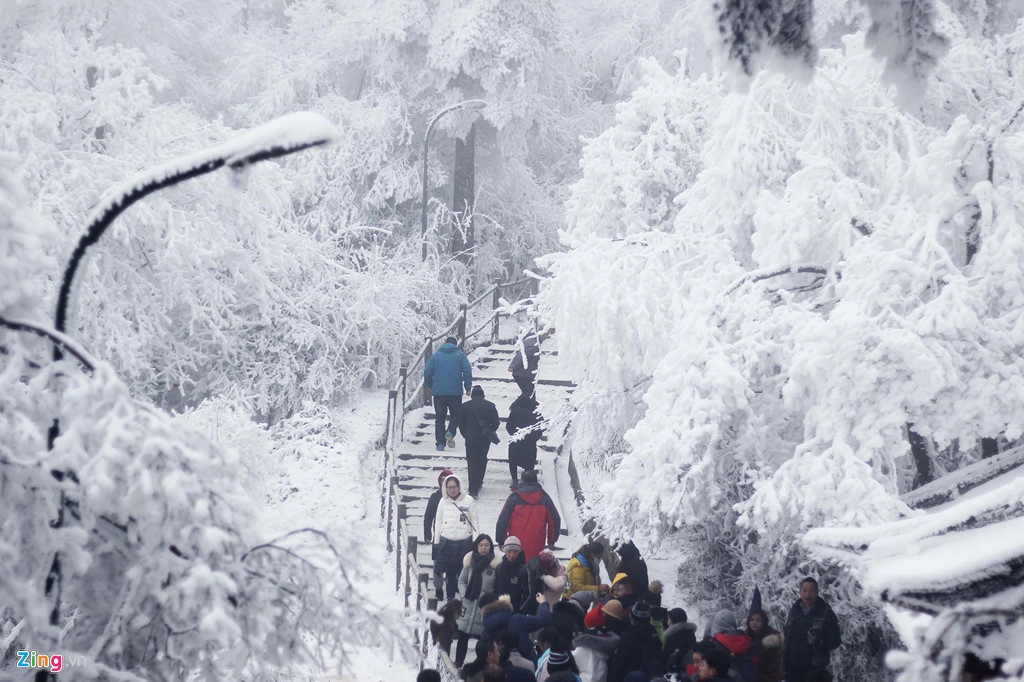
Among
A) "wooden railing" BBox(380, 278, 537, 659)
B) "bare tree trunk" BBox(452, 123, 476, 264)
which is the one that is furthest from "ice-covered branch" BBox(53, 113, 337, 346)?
"bare tree trunk" BBox(452, 123, 476, 264)

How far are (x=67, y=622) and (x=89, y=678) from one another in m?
1.25

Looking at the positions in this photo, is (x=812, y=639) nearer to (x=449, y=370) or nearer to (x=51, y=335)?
(x=51, y=335)

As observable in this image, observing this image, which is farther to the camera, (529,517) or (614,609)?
(529,517)

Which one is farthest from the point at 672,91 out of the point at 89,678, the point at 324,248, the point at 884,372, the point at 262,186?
the point at 89,678

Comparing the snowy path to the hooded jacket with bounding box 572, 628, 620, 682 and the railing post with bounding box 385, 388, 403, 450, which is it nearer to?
the railing post with bounding box 385, 388, 403, 450

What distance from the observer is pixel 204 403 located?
14422 millimetres

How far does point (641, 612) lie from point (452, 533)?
8.28 feet

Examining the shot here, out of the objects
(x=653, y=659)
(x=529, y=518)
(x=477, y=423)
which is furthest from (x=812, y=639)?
(x=477, y=423)

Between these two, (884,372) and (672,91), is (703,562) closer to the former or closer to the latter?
(884,372)

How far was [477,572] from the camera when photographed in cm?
761

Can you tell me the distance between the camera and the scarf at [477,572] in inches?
299

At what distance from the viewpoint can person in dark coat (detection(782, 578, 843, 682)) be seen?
22.0ft

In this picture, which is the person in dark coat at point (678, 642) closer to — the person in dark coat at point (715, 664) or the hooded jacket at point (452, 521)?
the person in dark coat at point (715, 664)

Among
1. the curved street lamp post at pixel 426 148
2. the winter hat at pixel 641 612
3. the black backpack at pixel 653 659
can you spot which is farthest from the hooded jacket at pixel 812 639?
the curved street lamp post at pixel 426 148
